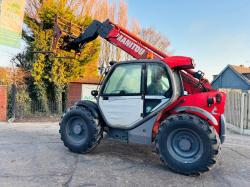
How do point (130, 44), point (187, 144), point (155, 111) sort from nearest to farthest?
point (187, 144), point (155, 111), point (130, 44)

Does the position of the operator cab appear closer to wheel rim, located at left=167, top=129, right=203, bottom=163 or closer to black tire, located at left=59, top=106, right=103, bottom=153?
black tire, located at left=59, top=106, right=103, bottom=153

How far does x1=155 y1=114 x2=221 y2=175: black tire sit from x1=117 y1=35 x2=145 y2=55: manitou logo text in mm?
2012

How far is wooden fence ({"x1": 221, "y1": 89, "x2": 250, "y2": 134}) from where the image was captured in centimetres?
934

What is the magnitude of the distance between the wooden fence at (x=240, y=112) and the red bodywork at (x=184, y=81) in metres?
4.68

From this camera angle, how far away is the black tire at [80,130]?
534 centimetres

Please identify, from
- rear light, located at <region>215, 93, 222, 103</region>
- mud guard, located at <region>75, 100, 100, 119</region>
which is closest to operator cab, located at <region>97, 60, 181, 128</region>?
mud guard, located at <region>75, 100, 100, 119</region>

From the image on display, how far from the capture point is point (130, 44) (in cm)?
607

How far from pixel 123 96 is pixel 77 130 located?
53.6 inches

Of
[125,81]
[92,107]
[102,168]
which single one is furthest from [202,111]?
[92,107]

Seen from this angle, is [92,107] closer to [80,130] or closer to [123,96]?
[80,130]

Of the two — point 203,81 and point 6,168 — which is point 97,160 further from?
point 203,81

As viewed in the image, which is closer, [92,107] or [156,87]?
[156,87]

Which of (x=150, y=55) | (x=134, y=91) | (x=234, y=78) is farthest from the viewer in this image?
(x=234, y=78)

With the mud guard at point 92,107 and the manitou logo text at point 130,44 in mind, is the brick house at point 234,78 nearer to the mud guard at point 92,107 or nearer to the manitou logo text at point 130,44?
the manitou logo text at point 130,44
